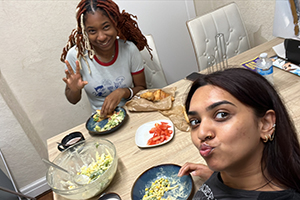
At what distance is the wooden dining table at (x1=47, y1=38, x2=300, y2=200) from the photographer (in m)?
1.09

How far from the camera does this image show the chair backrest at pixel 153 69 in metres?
2.08

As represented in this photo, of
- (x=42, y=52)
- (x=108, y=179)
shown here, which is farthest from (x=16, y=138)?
(x=108, y=179)

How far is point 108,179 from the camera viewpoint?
3.41 feet

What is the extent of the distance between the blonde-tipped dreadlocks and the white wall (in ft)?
1.11

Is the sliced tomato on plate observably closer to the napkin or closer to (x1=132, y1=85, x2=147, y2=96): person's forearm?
the napkin

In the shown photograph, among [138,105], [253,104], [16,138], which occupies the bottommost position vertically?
[16,138]

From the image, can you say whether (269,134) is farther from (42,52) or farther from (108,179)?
(42,52)

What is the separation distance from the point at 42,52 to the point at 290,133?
2093 mm

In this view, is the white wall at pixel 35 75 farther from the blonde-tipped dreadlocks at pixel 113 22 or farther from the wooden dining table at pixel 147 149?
the wooden dining table at pixel 147 149

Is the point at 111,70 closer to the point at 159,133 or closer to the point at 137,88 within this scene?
the point at 137,88

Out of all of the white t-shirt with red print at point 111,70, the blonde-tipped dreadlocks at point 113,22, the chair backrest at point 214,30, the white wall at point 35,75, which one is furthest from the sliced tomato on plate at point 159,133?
the white wall at point 35,75

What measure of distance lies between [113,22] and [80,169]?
97 centimetres

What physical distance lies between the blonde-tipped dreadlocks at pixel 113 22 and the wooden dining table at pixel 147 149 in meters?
0.59

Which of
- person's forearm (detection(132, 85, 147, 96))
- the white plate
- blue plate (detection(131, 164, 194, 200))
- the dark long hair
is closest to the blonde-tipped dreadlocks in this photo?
person's forearm (detection(132, 85, 147, 96))
